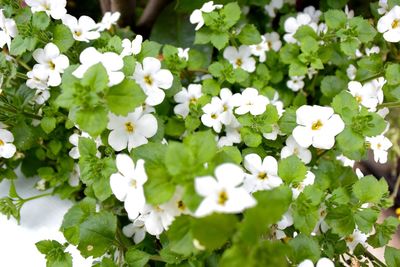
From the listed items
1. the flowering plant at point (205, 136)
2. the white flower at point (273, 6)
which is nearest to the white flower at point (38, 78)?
the flowering plant at point (205, 136)

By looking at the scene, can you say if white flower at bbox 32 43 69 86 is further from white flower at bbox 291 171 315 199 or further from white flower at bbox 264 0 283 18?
white flower at bbox 264 0 283 18

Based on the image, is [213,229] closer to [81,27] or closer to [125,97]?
[125,97]

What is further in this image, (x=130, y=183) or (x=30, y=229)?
(x=30, y=229)

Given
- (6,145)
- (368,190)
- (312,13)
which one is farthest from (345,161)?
(6,145)

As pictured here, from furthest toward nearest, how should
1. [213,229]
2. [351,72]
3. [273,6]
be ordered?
[273,6] → [351,72] → [213,229]

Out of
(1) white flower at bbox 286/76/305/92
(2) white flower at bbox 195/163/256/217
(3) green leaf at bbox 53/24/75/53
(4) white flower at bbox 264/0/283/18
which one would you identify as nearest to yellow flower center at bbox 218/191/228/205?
(2) white flower at bbox 195/163/256/217
